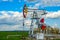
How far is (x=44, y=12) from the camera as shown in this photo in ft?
33.9

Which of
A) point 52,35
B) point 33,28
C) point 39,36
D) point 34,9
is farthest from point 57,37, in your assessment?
point 39,36

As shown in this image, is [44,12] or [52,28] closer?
[44,12]

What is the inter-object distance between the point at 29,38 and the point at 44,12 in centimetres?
196

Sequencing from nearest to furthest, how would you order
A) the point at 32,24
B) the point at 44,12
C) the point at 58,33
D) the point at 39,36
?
the point at 39,36
the point at 44,12
the point at 32,24
the point at 58,33

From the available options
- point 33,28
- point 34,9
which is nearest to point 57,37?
point 33,28

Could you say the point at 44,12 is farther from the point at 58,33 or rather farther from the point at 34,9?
the point at 58,33

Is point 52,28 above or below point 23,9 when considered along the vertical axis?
below

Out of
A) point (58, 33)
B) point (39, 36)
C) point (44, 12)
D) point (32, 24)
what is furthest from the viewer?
point (58, 33)

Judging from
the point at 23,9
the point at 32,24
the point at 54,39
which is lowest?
the point at 54,39

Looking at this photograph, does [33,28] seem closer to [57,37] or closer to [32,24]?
[32,24]

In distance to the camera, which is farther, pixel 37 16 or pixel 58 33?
pixel 58 33

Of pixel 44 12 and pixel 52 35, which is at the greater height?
pixel 44 12

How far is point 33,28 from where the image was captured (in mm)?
11312

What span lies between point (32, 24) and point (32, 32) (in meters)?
0.44
